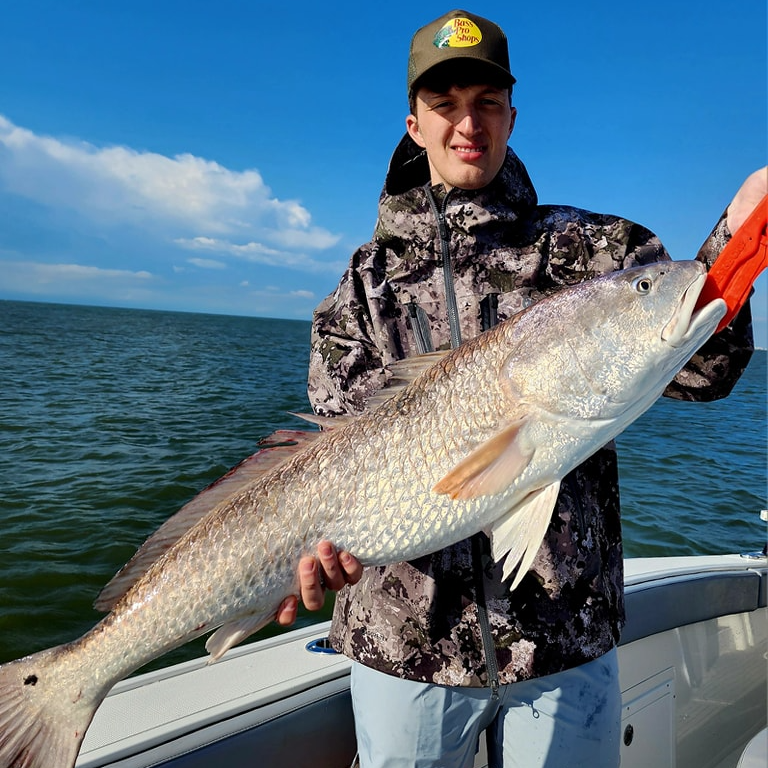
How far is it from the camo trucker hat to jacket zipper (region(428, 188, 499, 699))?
50 centimetres

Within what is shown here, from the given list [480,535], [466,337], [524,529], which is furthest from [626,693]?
[466,337]

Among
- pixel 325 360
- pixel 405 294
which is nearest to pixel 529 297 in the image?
pixel 405 294

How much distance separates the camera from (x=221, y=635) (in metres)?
2.21

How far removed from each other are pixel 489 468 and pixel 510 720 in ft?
3.29

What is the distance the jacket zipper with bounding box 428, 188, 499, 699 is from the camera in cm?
216

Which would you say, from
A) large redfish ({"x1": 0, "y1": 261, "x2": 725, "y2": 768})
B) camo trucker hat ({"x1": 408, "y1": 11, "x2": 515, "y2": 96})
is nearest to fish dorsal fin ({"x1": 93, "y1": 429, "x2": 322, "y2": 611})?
large redfish ({"x1": 0, "y1": 261, "x2": 725, "y2": 768})

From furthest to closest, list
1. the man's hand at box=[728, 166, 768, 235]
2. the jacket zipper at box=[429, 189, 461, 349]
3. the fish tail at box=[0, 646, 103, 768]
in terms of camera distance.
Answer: the jacket zipper at box=[429, 189, 461, 349] → the fish tail at box=[0, 646, 103, 768] → the man's hand at box=[728, 166, 768, 235]

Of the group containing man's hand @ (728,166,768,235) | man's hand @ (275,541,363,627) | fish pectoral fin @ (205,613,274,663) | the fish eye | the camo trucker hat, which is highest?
the camo trucker hat

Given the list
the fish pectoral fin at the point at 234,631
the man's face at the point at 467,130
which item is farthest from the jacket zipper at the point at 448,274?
the fish pectoral fin at the point at 234,631

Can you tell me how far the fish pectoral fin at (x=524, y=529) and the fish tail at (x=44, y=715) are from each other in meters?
1.52

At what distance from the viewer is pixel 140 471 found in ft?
Result: 38.0

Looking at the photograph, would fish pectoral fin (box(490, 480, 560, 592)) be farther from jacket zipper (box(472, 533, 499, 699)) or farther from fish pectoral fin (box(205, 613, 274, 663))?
fish pectoral fin (box(205, 613, 274, 663))

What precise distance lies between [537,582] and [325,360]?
1265mm

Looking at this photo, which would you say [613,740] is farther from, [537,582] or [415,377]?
[415,377]
